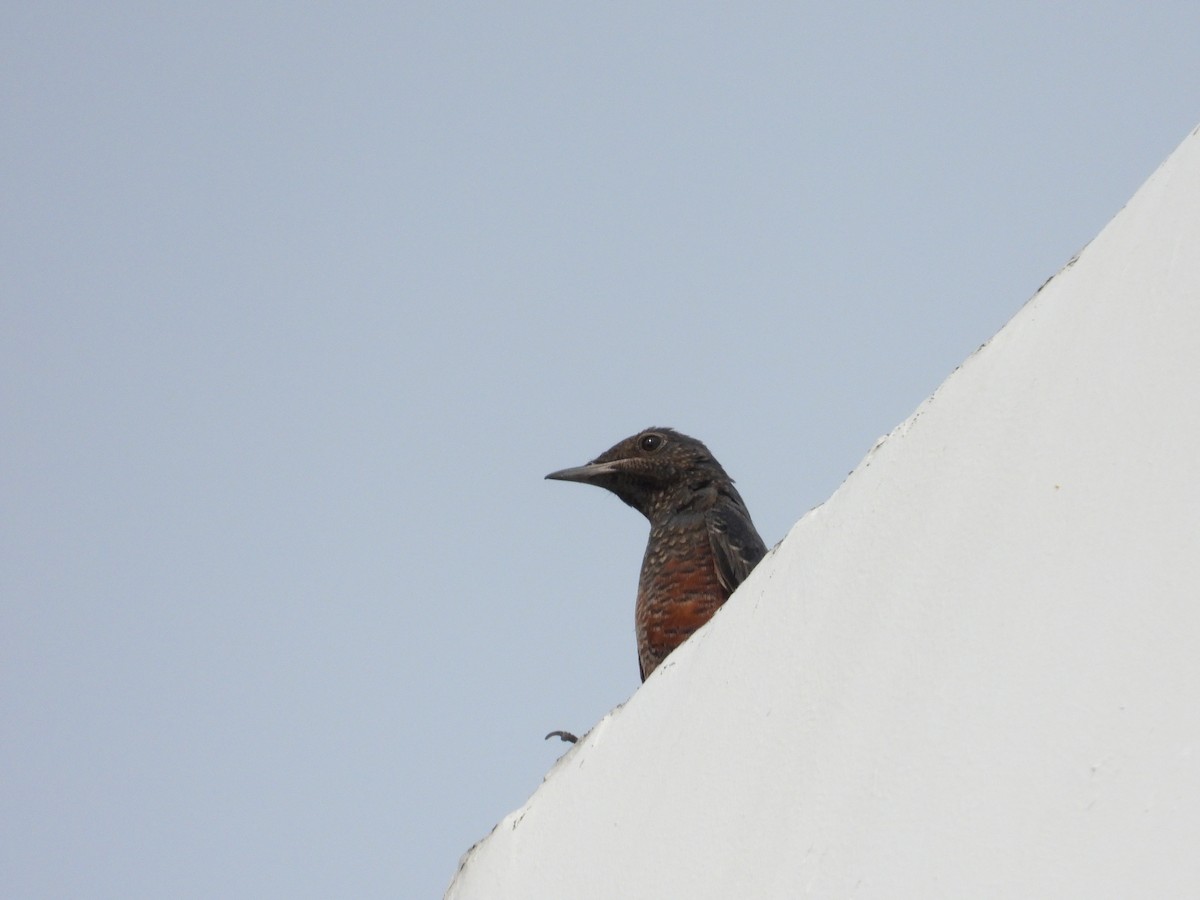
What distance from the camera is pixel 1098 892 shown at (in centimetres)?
188

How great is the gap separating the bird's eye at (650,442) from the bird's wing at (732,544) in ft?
1.64

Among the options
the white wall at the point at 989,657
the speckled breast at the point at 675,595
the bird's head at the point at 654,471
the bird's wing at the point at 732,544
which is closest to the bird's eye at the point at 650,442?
the bird's head at the point at 654,471

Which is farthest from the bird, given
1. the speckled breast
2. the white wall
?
the white wall

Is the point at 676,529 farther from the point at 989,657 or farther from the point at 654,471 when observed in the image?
the point at 989,657

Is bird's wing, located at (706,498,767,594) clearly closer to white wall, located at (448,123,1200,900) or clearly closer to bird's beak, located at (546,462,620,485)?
bird's beak, located at (546,462,620,485)

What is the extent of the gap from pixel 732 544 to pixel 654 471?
70 cm

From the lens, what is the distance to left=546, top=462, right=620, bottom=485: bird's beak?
20.7ft

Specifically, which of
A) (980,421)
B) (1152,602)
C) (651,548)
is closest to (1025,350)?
(980,421)

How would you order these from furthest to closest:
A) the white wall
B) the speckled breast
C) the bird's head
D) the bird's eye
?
the bird's eye → the bird's head → the speckled breast → the white wall

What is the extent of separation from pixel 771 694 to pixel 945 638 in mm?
487

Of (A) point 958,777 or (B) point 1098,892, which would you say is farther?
(A) point 958,777

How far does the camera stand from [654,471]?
247 inches

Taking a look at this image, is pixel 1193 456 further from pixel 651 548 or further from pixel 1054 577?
pixel 651 548

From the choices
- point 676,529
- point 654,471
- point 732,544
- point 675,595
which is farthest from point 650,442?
point 675,595
